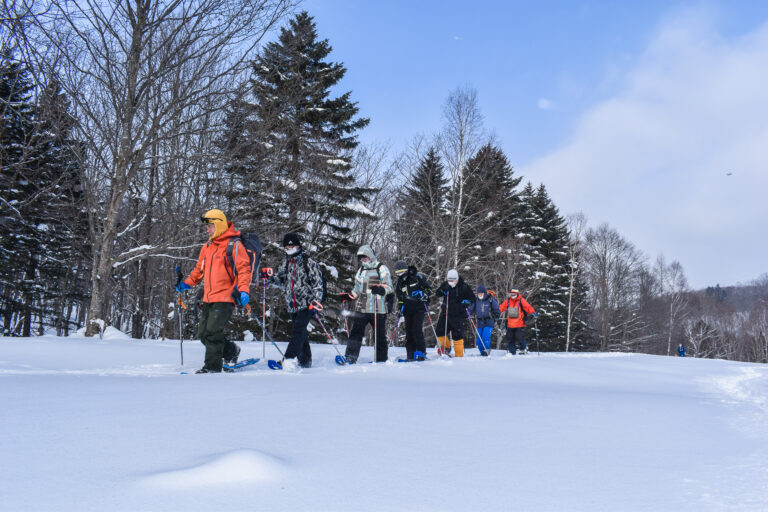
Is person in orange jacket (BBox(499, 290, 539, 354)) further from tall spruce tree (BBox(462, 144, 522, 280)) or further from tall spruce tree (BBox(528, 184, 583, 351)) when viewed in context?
tall spruce tree (BBox(528, 184, 583, 351))

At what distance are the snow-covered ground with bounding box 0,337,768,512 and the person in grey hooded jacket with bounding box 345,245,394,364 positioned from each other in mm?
3127

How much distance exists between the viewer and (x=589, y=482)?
76.8 inches

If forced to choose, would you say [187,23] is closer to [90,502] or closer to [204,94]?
[204,94]

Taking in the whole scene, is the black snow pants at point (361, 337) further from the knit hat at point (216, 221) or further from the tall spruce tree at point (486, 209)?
the tall spruce tree at point (486, 209)

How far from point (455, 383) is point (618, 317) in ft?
137

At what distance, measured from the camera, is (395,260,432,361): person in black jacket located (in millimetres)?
8305

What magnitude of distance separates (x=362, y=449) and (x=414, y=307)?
20.0ft

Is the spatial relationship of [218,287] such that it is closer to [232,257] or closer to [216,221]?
[232,257]

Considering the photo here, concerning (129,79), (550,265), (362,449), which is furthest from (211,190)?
(550,265)

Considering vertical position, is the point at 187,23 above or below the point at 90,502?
above

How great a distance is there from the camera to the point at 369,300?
7527 millimetres

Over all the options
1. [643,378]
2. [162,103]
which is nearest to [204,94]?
[162,103]

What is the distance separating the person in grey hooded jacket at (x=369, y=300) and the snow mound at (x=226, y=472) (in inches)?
210

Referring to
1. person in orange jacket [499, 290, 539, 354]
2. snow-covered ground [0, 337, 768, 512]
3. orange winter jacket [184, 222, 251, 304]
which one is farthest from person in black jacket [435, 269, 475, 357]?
snow-covered ground [0, 337, 768, 512]
